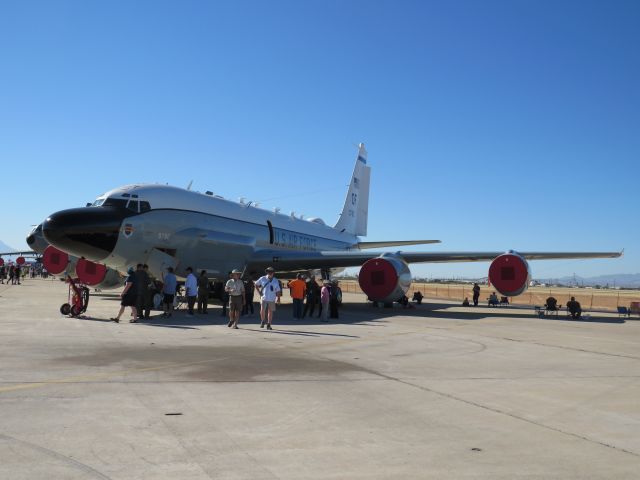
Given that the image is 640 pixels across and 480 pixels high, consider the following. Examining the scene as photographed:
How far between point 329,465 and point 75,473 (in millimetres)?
1760

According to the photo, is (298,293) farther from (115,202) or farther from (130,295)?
(115,202)

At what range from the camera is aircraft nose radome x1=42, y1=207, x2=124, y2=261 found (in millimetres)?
16609

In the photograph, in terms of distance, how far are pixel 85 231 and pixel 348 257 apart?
10.5 metres

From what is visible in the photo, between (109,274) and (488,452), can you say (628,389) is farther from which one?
(109,274)

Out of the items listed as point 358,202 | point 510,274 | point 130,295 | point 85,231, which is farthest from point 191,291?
point 358,202

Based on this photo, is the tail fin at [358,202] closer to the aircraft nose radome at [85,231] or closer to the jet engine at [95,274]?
the jet engine at [95,274]


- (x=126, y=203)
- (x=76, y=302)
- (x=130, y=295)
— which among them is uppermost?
(x=126, y=203)

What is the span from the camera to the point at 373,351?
1055 cm

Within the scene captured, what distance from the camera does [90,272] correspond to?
78.3 feet

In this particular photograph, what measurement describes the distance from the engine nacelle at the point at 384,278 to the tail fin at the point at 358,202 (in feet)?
55.9

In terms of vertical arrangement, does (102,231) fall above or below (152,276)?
above

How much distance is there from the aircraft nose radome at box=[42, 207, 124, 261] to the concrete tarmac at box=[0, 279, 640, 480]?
577cm

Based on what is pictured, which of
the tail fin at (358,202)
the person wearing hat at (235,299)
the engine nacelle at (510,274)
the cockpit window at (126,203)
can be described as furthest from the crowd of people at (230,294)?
the tail fin at (358,202)

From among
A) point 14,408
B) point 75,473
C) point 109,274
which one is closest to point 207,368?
point 14,408
